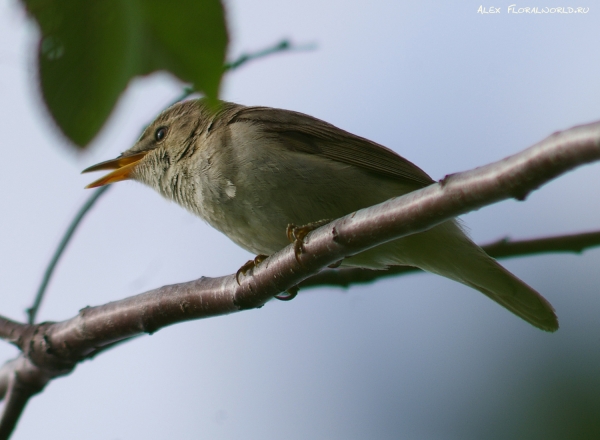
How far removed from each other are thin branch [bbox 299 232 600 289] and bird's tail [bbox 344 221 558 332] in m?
0.27

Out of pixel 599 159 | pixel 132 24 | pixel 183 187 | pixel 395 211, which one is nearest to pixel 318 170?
pixel 183 187

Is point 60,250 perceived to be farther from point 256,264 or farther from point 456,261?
point 456,261

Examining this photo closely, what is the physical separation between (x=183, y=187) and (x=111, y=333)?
3.29ft

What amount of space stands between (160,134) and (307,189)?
5.42 ft

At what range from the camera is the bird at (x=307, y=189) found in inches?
137

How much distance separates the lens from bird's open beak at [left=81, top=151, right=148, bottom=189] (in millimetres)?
4543

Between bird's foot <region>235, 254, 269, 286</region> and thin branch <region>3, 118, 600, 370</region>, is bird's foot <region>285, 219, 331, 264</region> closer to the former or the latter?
thin branch <region>3, 118, 600, 370</region>

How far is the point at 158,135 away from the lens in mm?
4633

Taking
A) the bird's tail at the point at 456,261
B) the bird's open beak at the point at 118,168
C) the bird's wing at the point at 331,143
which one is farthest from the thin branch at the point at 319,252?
the bird's open beak at the point at 118,168

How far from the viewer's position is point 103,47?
110 centimetres

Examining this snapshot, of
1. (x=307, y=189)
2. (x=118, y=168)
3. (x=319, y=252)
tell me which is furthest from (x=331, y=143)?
(x=118, y=168)

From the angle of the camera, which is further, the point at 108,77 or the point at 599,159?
the point at 599,159

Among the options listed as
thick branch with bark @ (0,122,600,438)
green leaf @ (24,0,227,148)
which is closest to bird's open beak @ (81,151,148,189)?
thick branch with bark @ (0,122,600,438)

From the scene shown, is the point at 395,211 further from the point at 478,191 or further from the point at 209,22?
the point at 209,22
